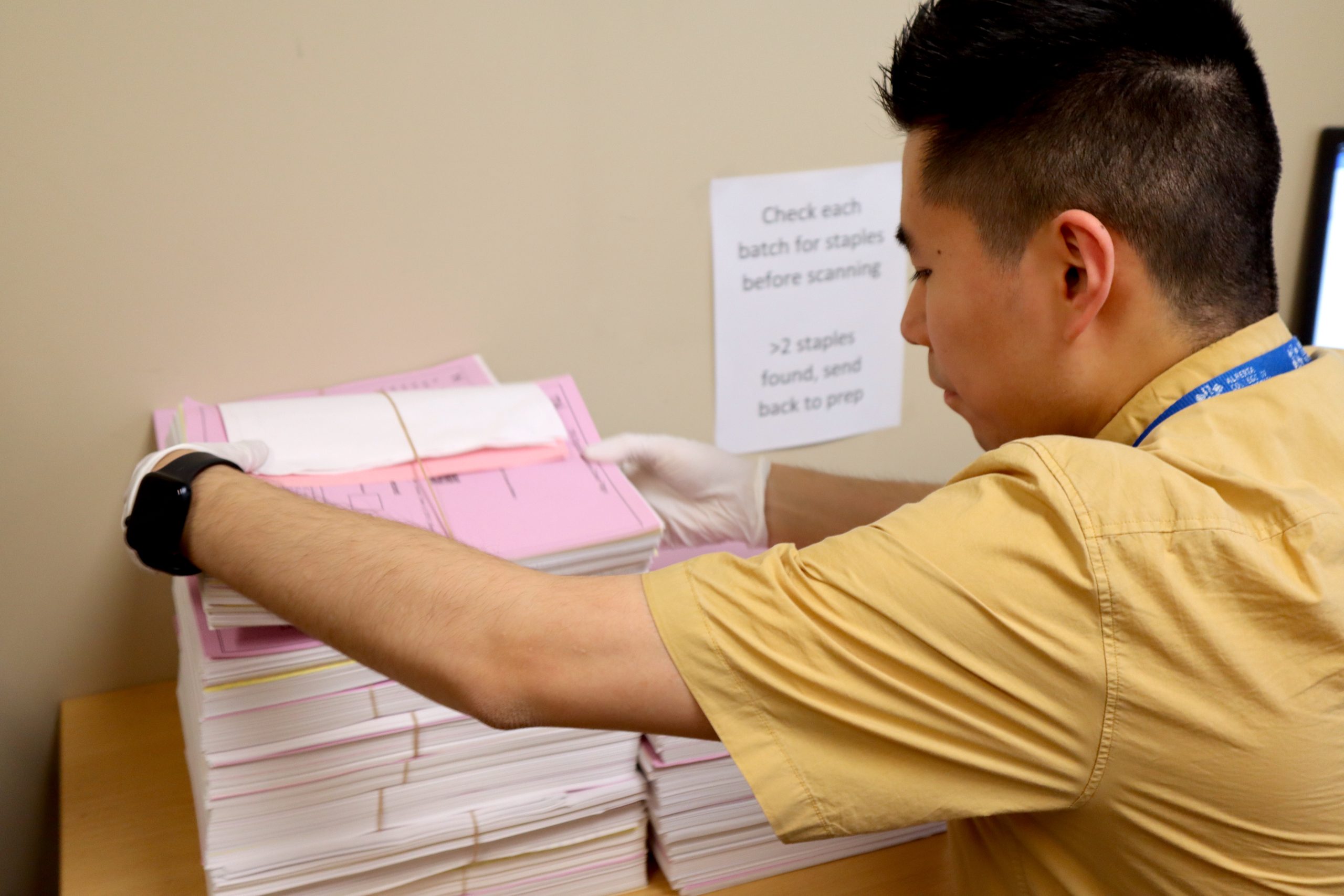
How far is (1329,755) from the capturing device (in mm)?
581

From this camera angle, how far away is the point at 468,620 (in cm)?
61

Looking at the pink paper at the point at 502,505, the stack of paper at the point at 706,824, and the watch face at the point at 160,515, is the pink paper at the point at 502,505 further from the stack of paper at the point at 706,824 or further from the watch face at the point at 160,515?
the stack of paper at the point at 706,824

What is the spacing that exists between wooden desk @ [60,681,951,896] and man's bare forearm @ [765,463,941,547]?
0.34 metres

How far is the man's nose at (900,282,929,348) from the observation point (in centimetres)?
79

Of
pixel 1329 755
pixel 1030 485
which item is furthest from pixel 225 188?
pixel 1329 755

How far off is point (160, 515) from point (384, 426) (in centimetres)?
22

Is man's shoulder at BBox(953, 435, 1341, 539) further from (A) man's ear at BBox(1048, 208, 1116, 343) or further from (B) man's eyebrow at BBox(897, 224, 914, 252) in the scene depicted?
(B) man's eyebrow at BBox(897, 224, 914, 252)

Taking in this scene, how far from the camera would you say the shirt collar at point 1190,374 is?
672 millimetres

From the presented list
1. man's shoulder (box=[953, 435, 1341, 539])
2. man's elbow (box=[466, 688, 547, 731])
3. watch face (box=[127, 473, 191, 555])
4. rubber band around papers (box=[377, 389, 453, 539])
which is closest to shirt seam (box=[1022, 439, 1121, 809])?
A: man's shoulder (box=[953, 435, 1341, 539])

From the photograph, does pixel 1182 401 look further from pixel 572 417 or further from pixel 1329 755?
pixel 572 417

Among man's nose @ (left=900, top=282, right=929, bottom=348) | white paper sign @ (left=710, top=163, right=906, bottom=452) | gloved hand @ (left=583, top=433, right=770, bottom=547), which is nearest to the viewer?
man's nose @ (left=900, top=282, right=929, bottom=348)

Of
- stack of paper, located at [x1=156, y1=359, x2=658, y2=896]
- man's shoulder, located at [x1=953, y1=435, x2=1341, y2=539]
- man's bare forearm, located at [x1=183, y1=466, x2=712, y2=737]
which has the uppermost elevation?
man's shoulder, located at [x1=953, y1=435, x2=1341, y2=539]

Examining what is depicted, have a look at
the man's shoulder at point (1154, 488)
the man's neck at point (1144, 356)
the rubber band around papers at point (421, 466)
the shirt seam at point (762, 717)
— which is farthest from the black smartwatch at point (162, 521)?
the man's neck at point (1144, 356)

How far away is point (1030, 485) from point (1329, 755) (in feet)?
0.77
